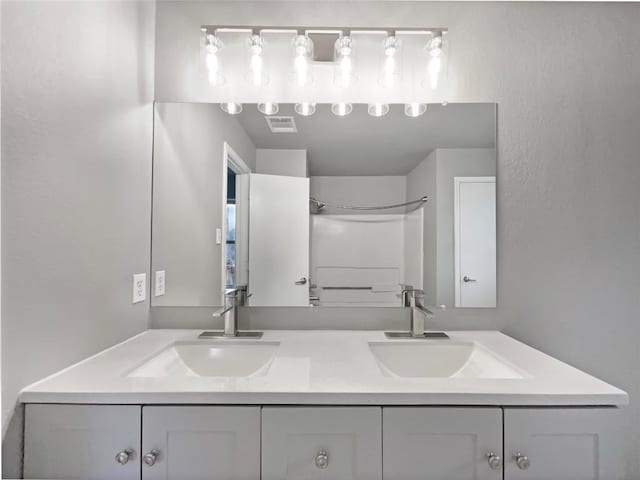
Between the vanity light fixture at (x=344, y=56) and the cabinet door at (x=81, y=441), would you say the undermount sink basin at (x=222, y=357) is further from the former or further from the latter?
the vanity light fixture at (x=344, y=56)

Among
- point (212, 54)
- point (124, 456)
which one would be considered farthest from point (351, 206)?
point (124, 456)

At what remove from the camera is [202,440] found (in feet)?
2.63

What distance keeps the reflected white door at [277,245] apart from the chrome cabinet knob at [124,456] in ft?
2.24

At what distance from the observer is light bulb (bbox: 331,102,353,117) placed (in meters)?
1.40

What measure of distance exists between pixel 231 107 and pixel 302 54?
1.23 feet

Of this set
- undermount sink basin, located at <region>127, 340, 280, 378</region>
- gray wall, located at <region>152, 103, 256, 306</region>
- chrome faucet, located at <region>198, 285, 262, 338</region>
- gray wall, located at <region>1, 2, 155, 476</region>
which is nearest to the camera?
gray wall, located at <region>1, 2, 155, 476</region>

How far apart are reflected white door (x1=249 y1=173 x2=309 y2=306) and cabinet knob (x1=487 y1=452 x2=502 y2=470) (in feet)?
2.70

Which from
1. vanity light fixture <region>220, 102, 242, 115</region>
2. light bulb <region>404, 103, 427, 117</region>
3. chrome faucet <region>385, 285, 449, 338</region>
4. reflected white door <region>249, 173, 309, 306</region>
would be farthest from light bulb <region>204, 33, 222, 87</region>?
chrome faucet <region>385, 285, 449, 338</region>

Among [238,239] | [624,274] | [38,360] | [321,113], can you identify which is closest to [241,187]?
[238,239]

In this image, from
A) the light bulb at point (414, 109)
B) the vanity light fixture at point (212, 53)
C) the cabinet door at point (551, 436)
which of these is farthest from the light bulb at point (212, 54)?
the cabinet door at point (551, 436)

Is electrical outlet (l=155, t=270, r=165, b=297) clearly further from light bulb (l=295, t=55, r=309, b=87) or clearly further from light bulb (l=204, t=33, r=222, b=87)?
light bulb (l=295, t=55, r=309, b=87)

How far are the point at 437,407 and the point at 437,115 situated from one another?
3.77ft

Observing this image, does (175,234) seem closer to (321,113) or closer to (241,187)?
(241,187)

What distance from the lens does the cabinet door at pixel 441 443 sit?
0.80 metres
